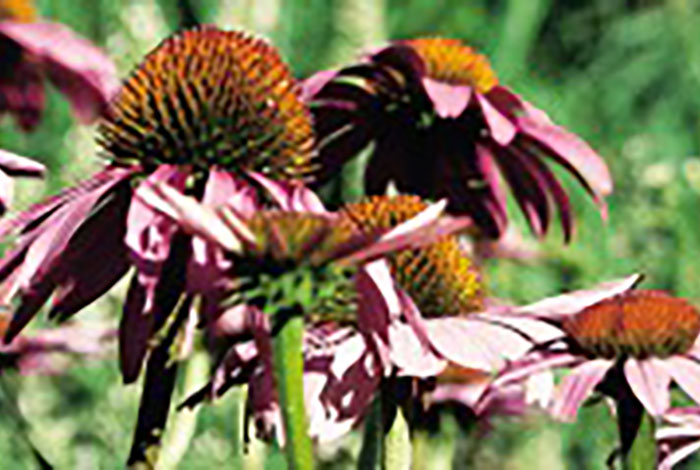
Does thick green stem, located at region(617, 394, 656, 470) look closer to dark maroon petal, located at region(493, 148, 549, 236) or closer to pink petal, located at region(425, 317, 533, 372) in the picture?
pink petal, located at region(425, 317, 533, 372)

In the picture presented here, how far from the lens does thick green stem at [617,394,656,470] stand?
3.13ft

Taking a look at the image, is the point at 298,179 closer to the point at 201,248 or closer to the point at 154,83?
the point at 154,83

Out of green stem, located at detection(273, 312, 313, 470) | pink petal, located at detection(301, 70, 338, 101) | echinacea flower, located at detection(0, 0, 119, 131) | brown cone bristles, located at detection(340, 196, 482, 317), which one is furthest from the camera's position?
echinacea flower, located at detection(0, 0, 119, 131)

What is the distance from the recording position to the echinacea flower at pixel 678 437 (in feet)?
3.25

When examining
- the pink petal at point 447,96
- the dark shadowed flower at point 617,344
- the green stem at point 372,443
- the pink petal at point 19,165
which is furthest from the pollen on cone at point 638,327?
the pink petal at point 19,165

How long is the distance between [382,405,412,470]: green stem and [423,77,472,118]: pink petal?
344mm

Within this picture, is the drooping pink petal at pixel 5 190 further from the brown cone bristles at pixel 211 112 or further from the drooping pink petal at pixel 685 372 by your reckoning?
the drooping pink petal at pixel 685 372

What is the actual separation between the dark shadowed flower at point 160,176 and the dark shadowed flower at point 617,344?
0.19 m

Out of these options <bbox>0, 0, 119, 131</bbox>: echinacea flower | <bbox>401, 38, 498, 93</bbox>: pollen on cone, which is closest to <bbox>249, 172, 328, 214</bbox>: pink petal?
<bbox>401, 38, 498, 93</bbox>: pollen on cone

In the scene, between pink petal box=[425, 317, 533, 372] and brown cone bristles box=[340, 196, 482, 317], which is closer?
pink petal box=[425, 317, 533, 372]

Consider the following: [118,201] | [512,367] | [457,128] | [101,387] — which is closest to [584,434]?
[101,387]

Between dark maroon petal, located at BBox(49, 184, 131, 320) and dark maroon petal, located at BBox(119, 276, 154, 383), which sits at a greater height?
dark maroon petal, located at BBox(49, 184, 131, 320)

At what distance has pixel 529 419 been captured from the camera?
5.33 ft

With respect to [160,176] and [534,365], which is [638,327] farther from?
[160,176]
